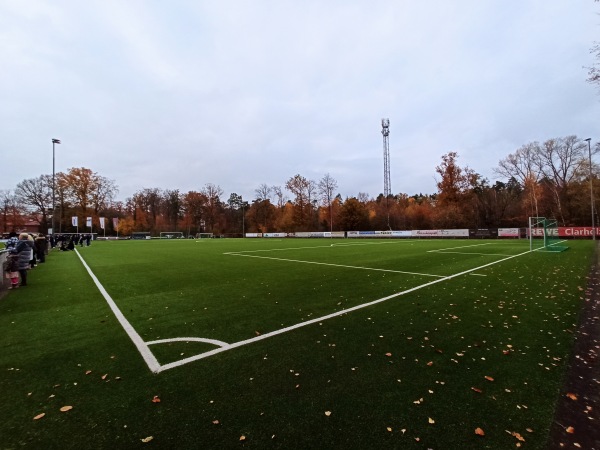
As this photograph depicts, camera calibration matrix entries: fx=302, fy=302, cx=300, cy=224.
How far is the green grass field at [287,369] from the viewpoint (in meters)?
2.66

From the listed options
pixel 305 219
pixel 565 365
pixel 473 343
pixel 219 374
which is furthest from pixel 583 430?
pixel 305 219

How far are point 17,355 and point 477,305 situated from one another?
8.35 metres

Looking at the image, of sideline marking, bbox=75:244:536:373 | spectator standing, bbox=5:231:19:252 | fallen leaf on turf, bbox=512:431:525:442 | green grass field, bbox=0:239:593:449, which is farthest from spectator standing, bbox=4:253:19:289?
fallen leaf on turf, bbox=512:431:525:442

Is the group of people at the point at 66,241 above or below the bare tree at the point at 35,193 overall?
below

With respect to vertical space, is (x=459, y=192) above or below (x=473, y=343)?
above

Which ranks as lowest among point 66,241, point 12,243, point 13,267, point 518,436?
point 518,436

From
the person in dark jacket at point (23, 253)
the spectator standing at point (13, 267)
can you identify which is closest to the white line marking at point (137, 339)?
the spectator standing at point (13, 267)

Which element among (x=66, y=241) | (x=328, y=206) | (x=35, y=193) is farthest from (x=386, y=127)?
(x=35, y=193)

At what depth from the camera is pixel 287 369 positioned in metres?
3.83

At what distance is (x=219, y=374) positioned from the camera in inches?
145

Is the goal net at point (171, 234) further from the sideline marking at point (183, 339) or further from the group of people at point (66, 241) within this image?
the sideline marking at point (183, 339)

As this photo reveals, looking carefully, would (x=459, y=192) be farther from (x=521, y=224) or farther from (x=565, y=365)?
(x=565, y=365)

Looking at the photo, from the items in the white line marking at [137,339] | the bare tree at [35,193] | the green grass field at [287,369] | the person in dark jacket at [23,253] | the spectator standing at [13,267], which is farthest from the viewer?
the bare tree at [35,193]

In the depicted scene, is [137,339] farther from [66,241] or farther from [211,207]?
[211,207]
